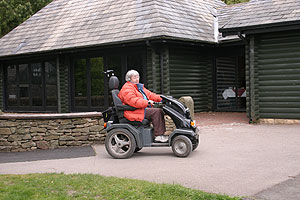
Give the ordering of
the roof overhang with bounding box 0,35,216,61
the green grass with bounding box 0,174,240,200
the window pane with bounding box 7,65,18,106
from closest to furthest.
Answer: the green grass with bounding box 0,174,240,200 < the roof overhang with bounding box 0,35,216,61 < the window pane with bounding box 7,65,18,106

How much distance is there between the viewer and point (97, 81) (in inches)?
689

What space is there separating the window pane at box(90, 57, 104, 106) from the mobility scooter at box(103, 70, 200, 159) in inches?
367

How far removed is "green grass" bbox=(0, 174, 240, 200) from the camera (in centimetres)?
487

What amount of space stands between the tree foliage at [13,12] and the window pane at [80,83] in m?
15.8

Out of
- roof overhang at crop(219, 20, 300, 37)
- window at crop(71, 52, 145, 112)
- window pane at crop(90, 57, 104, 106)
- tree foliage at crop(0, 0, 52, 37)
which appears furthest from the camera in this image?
tree foliage at crop(0, 0, 52, 37)

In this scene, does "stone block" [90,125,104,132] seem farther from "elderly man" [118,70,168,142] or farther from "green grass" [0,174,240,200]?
"green grass" [0,174,240,200]

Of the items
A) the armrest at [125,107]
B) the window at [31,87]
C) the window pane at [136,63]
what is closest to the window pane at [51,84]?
the window at [31,87]

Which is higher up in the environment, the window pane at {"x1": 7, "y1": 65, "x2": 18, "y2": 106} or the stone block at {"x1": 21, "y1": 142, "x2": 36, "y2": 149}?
the window pane at {"x1": 7, "y1": 65, "x2": 18, "y2": 106}

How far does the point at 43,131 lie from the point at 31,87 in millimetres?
11199

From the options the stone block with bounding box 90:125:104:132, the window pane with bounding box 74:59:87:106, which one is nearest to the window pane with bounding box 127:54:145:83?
the window pane with bounding box 74:59:87:106

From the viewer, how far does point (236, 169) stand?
21.3 ft

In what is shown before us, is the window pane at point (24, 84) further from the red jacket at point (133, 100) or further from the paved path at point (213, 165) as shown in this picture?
the red jacket at point (133, 100)

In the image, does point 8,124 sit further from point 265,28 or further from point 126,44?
point 265,28

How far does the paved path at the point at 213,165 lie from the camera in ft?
18.6
